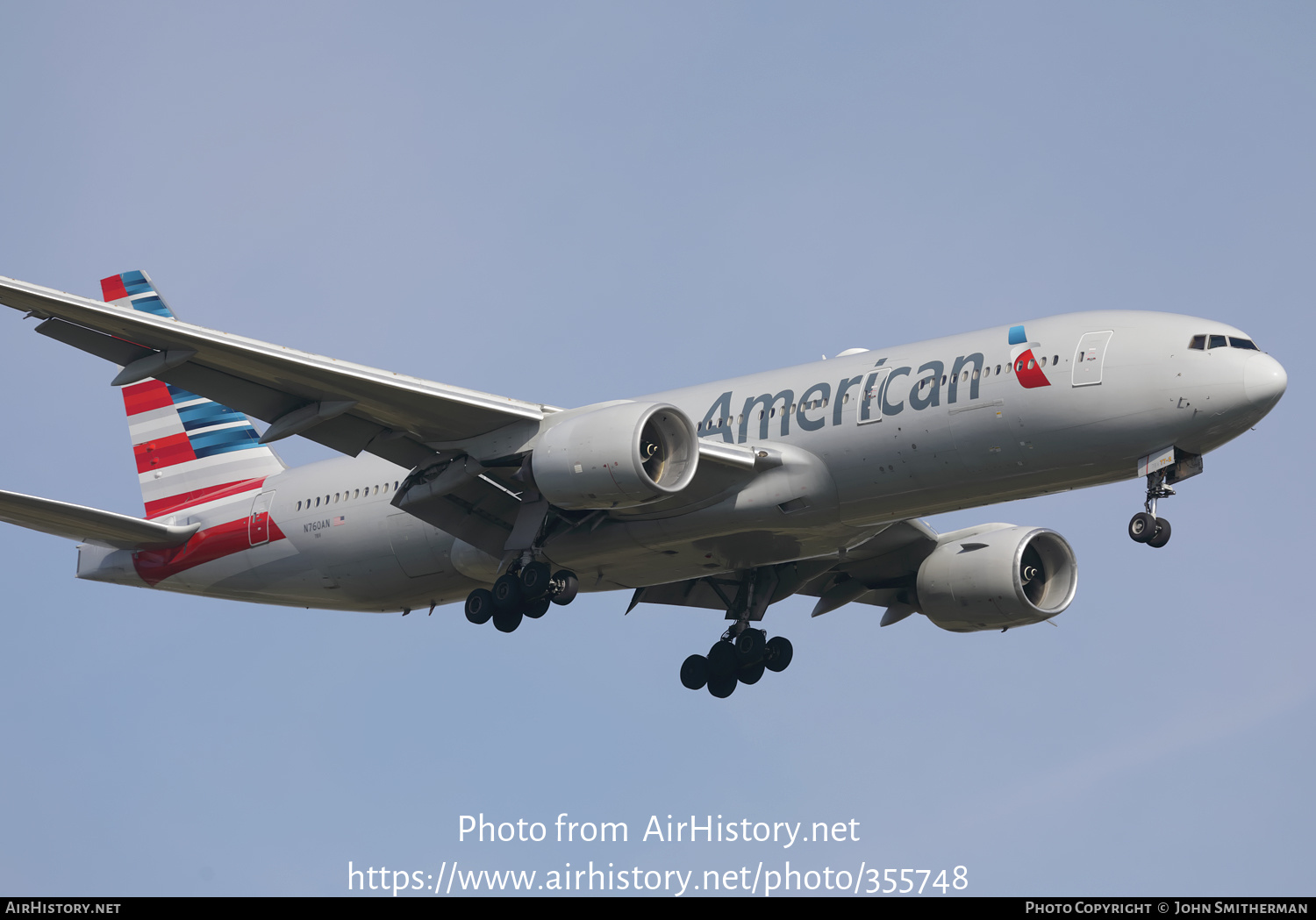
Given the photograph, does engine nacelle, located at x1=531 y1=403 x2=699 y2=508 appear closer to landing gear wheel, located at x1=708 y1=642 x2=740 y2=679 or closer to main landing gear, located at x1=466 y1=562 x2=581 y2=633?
main landing gear, located at x1=466 y1=562 x2=581 y2=633

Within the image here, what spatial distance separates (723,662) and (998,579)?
6438mm

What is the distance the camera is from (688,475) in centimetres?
2850

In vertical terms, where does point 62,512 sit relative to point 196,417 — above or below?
below

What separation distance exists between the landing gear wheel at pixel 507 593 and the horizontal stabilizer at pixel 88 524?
893 centimetres

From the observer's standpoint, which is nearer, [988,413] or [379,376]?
[988,413]

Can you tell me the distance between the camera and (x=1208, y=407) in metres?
26.2

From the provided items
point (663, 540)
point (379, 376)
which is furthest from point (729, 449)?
point (379, 376)

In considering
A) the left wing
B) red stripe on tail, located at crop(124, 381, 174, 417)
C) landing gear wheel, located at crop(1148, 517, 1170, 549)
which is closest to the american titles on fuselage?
landing gear wheel, located at crop(1148, 517, 1170, 549)

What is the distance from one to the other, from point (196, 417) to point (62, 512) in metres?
7.20

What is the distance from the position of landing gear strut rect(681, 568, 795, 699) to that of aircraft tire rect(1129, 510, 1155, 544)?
10.5 m

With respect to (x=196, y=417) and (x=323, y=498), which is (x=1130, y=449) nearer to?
(x=323, y=498)

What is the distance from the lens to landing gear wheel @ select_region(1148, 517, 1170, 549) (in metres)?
26.6

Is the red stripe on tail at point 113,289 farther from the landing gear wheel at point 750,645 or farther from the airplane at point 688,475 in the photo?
the landing gear wheel at point 750,645

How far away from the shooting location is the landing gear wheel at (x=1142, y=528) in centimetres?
2662
